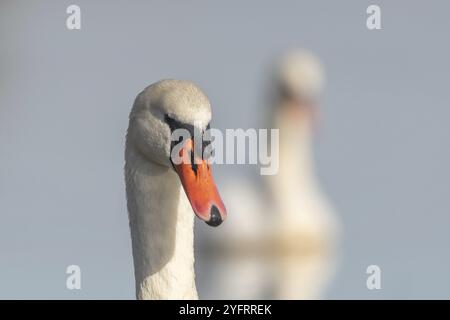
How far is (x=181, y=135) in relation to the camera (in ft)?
45.7

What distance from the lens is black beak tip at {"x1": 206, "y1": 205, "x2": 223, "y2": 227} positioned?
44.7 ft

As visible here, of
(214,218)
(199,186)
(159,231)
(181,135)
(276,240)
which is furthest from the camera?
(276,240)

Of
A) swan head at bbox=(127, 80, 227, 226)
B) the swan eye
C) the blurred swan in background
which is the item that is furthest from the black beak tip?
the blurred swan in background

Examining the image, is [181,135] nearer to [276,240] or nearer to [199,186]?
[199,186]

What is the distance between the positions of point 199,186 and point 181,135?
340 mm

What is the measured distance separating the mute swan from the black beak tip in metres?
0.07

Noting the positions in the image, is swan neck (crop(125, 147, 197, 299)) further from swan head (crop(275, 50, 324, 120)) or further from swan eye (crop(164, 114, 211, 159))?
swan head (crop(275, 50, 324, 120))

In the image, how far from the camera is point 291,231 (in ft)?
72.0

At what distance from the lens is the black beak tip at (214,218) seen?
13633 millimetres

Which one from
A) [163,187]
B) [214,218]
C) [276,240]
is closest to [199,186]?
[214,218]

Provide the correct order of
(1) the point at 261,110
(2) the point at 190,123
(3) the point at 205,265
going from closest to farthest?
1. (2) the point at 190,123
2. (3) the point at 205,265
3. (1) the point at 261,110

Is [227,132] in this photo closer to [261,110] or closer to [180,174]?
[180,174]
